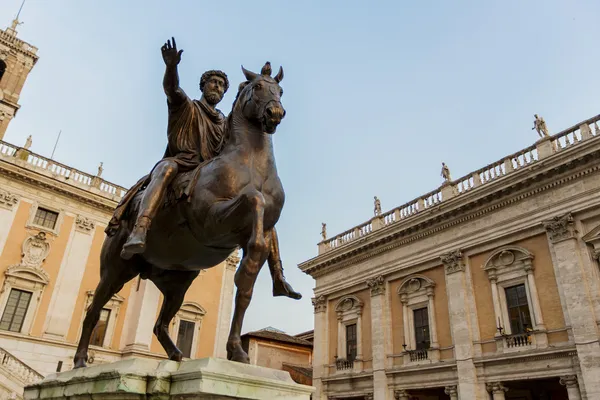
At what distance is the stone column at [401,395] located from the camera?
63.0ft

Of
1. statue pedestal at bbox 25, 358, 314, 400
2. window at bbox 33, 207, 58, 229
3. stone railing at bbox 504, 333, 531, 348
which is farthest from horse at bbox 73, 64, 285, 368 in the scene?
window at bbox 33, 207, 58, 229

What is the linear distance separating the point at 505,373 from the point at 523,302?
9.02 ft

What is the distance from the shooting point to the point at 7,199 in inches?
784

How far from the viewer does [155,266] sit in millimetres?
4129

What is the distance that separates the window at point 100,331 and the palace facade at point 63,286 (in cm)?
4

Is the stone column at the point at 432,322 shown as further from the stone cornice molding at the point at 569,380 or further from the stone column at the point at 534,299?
the stone cornice molding at the point at 569,380

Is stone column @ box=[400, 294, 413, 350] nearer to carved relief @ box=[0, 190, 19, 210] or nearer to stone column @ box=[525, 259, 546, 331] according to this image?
stone column @ box=[525, 259, 546, 331]

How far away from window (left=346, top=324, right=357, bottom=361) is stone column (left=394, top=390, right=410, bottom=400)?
321 centimetres

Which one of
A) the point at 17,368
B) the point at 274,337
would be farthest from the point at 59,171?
the point at 274,337

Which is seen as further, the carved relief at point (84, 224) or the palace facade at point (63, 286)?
the carved relief at point (84, 224)

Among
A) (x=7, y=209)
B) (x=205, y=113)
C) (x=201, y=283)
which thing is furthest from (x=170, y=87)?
(x=201, y=283)

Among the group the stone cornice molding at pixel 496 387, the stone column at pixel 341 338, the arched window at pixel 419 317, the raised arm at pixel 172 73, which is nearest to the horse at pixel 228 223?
the raised arm at pixel 172 73

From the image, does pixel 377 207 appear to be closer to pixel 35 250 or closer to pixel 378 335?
pixel 378 335

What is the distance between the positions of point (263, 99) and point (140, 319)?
20.6 m
